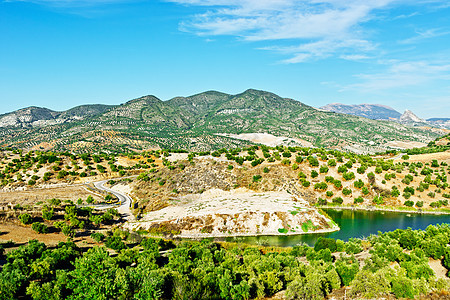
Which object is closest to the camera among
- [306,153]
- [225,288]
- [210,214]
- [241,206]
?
[225,288]

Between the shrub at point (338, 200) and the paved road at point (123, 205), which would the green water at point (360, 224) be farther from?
the paved road at point (123, 205)

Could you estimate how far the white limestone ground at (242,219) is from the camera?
6488 centimetres

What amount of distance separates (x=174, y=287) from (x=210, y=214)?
135 ft

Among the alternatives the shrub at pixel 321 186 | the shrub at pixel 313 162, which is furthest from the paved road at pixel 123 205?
the shrub at pixel 313 162

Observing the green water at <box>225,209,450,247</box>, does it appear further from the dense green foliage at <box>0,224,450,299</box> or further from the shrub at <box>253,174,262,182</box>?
→ the shrub at <box>253,174,262,182</box>

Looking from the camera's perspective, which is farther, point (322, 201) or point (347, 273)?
point (322, 201)

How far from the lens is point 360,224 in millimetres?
70438

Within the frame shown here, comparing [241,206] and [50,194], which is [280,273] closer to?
[241,206]

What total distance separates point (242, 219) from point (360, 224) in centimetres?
3012

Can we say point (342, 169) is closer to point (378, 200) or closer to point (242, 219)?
point (378, 200)

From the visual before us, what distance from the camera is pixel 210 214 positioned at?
228 ft

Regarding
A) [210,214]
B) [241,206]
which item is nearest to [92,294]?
[210,214]

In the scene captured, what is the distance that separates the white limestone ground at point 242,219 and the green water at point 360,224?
2.66m

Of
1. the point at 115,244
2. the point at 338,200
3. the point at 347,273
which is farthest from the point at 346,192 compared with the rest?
the point at 115,244
